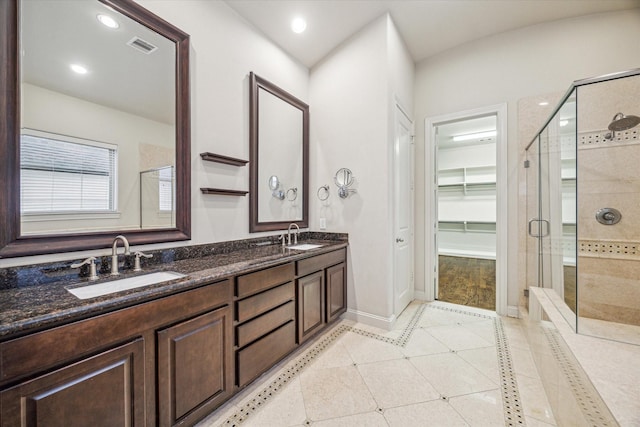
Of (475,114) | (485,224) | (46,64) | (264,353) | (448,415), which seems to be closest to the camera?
(46,64)

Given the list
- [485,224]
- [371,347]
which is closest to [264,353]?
[371,347]

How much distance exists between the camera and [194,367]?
1330 mm

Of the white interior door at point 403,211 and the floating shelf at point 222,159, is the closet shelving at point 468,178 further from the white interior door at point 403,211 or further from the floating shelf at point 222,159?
the floating shelf at point 222,159

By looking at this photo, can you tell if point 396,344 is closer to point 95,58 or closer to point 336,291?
point 336,291

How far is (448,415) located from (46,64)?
9.64 feet

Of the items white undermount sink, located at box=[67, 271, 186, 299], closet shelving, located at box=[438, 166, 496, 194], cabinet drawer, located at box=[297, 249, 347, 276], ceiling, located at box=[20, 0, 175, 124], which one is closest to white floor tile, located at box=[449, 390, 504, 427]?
cabinet drawer, located at box=[297, 249, 347, 276]

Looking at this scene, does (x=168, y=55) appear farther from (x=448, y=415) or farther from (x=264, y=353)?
(x=448, y=415)

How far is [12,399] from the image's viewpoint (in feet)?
2.69

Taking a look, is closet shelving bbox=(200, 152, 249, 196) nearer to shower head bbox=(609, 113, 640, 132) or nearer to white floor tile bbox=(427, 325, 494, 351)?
white floor tile bbox=(427, 325, 494, 351)

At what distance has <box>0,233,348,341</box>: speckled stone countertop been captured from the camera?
2.91 ft

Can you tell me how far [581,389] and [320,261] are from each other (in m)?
1.74

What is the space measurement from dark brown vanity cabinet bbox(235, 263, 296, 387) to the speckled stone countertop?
0.10m

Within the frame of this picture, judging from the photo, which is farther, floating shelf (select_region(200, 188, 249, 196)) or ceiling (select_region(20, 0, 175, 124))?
floating shelf (select_region(200, 188, 249, 196))

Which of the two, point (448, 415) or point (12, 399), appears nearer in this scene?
point (12, 399)
